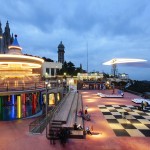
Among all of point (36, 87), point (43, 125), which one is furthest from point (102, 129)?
point (36, 87)

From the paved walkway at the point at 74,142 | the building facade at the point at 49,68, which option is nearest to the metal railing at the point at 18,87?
the paved walkway at the point at 74,142

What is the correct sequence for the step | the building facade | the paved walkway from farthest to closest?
1. the building facade
2. the step
3. the paved walkway

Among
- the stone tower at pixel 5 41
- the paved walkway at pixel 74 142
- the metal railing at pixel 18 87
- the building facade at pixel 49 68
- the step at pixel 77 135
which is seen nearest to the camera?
the paved walkway at pixel 74 142

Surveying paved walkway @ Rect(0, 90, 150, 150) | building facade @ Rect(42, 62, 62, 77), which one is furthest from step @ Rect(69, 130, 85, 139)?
building facade @ Rect(42, 62, 62, 77)

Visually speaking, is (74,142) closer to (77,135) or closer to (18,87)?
(77,135)

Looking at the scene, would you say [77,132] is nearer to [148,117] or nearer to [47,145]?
[47,145]

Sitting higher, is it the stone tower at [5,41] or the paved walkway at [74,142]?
the stone tower at [5,41]

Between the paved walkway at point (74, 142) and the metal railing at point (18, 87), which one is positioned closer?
the paved walkway at point (74, 142)

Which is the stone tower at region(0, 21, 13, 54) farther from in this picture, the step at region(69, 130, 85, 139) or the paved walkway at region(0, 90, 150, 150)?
the step at region(69, 130, 85, 139)

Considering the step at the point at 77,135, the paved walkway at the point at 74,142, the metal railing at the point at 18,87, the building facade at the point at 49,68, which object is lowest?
the paved walkway at the point at 74,142

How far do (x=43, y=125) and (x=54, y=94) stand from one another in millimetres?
15279

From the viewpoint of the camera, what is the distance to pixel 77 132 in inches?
631

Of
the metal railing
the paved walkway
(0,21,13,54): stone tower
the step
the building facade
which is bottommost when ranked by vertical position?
the paved walkway

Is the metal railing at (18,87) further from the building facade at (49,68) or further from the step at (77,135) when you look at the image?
the building facade at (49,68)
